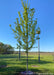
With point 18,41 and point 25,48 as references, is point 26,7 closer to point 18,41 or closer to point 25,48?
point 18,41

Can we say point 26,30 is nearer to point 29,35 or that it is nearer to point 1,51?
point 29,35

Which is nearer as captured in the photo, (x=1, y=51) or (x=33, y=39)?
(x=33, y=39)

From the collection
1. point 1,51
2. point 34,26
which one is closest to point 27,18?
point 34,26

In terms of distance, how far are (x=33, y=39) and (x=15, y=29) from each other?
1227 mm

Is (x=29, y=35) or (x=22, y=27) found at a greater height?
(x=22, y=27)

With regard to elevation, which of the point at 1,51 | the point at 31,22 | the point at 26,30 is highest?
the point at 31,22

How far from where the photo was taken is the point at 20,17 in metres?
4.62

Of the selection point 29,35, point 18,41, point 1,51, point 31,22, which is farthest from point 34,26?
point 1,51

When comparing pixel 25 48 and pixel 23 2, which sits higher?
pixel 23 2

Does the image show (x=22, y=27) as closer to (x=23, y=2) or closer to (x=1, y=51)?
(x=23, y=2)

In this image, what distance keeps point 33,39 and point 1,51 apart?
87.2 ft

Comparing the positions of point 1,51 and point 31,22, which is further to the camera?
point 1,51

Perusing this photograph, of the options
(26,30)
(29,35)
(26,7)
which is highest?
(26,7)

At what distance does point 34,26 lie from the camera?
14.9ft
